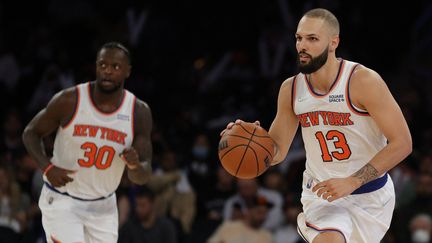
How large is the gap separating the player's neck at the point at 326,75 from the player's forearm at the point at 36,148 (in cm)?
225

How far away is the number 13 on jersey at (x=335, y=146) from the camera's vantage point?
18.2 feet

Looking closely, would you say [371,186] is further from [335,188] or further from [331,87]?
[331,87]

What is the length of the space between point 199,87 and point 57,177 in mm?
6640

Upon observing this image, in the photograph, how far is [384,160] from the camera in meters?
5.26

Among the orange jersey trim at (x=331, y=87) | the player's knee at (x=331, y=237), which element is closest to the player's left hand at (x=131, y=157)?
the orange jersey trim at (x=331, y=87)

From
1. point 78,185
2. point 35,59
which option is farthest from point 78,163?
point 35,59

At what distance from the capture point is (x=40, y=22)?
13.9 meters

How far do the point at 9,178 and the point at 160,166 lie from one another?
1.89m

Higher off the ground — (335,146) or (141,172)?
(335,146)

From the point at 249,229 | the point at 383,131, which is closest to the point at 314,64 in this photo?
the point at 383,131

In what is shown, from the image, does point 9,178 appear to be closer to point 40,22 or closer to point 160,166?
point 160,166

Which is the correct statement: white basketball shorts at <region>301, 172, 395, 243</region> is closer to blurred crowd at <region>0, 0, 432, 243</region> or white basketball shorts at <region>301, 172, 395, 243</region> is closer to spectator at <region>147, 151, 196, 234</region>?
blurred crowd at <region>0, 0, 432, 243</region>

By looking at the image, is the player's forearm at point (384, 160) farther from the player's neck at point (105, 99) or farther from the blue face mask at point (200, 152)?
the blue face mask at point (200, 152)

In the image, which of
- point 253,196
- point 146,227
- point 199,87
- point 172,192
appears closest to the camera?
point 146,227
